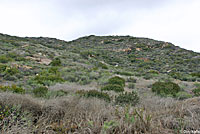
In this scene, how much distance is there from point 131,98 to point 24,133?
11.1ft

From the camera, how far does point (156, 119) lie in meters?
2.90

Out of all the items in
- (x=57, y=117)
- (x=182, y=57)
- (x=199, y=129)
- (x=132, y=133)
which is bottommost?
(x=57, y=117)

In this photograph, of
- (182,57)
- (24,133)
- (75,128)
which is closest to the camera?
(24,133)

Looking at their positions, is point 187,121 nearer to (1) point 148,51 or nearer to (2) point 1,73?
(2) point 1,73

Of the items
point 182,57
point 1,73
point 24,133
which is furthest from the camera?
point 182,57

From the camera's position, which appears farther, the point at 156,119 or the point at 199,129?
the point at 156,119

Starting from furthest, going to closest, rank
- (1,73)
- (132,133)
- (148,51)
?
(148,51)
(1,73)
(132,133)

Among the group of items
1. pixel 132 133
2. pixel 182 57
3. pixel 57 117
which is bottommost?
pixel 57 117

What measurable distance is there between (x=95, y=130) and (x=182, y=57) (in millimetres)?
27986

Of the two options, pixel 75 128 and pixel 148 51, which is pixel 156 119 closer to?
pixel 75 128

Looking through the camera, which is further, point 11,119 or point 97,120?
point 97,120

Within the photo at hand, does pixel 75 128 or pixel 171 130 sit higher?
pixel 171 130

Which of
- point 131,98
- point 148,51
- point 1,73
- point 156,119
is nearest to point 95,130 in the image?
point 156,119

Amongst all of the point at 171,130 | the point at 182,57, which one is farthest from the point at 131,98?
the point at 182,57
